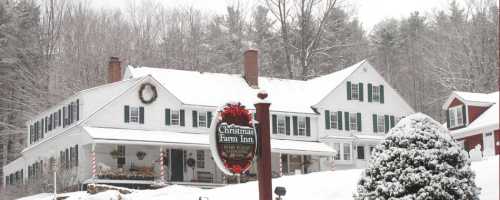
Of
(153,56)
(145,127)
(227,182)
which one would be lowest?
(227,182)

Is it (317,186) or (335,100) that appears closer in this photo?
(317,186)

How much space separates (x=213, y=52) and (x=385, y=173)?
2060 inches

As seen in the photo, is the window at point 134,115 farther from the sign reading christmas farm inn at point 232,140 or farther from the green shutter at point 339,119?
the sign reading christmas farm inn at point 232,140

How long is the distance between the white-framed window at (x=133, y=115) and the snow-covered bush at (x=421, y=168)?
2741 cm

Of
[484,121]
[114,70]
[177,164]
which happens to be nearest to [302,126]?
[177,164]

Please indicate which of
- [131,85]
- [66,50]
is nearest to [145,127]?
[131,85]

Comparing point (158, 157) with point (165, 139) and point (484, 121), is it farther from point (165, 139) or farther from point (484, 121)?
point (484, 121)

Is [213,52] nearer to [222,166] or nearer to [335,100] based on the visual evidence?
[335,100]

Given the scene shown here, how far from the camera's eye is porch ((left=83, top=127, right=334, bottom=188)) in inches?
1547

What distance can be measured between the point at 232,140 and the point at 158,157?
26683mm

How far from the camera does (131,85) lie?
1661 inches

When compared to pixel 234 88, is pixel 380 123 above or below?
below

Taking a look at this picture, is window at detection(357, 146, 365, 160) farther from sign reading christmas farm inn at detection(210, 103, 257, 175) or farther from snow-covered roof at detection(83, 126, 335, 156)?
sign reading christmas farm inn at detection(210, 103, 257, 175)

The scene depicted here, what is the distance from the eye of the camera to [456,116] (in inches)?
1752
